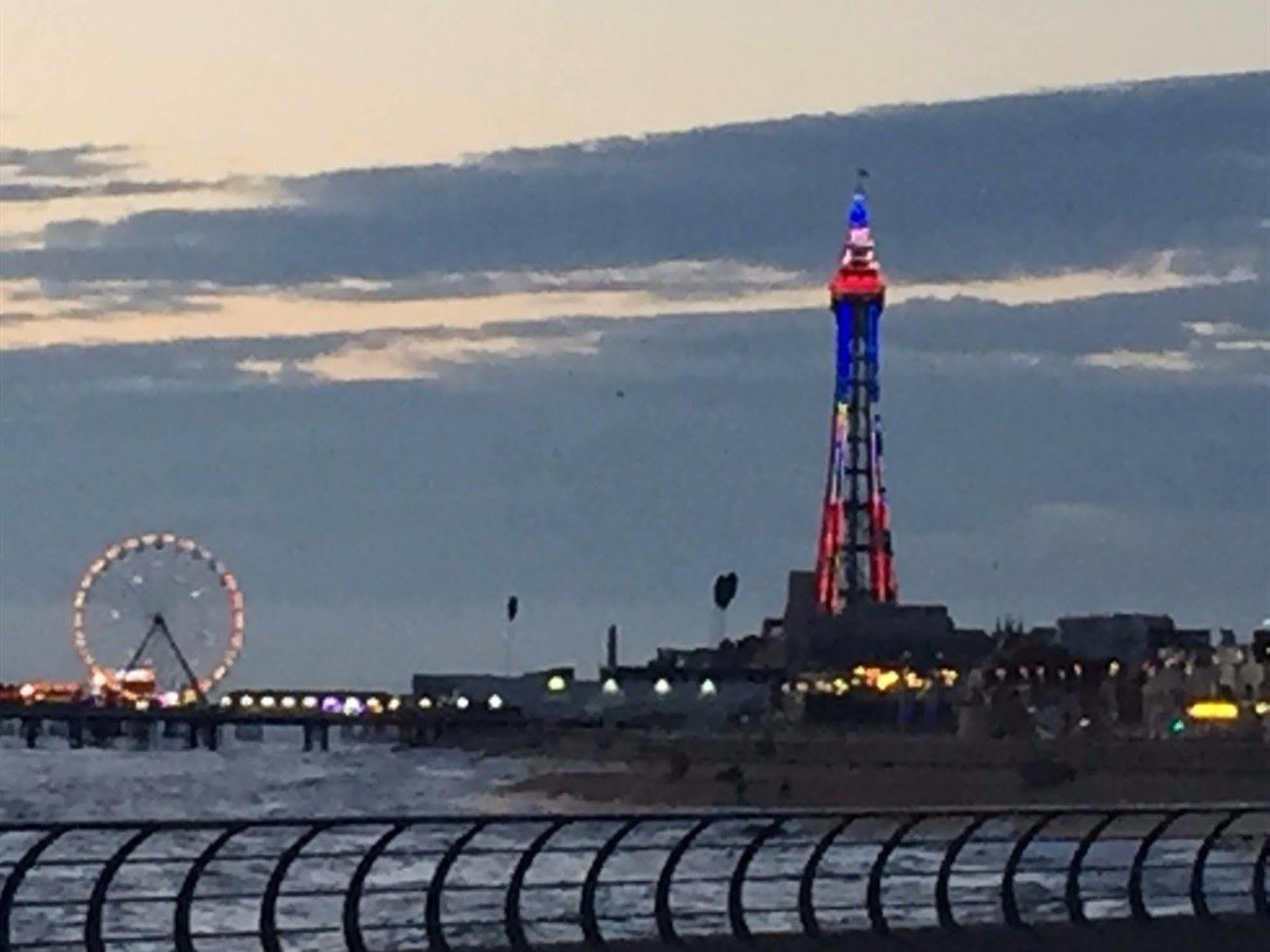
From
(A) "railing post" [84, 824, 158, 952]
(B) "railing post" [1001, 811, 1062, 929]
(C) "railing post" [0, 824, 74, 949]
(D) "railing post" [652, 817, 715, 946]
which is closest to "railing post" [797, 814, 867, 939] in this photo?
(D) "railing post" [652, 817, 715, 946]

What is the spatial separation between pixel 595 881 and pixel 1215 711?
16331 cm

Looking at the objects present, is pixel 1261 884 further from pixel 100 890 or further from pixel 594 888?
pixel 100 890

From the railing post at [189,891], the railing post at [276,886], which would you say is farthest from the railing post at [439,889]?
the railing post at [189,891]

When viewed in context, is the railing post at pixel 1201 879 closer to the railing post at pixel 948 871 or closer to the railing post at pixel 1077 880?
the railing post at pixel 1077 880

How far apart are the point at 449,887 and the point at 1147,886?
1734 inches

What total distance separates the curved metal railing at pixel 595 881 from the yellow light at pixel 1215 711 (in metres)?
85.3

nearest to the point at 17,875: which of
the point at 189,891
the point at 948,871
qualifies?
the point at 189,891

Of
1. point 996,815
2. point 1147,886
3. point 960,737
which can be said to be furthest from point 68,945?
point 960,737

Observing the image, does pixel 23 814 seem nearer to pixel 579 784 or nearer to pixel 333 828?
pixel 579 784

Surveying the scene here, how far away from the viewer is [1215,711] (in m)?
185

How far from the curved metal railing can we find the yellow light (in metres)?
85.3

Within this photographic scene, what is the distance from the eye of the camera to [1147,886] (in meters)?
68.6

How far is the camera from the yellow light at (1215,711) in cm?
18407

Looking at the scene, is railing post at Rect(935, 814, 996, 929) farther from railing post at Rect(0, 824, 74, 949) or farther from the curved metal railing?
railing post at Rect(0, 824, 74, 949)
